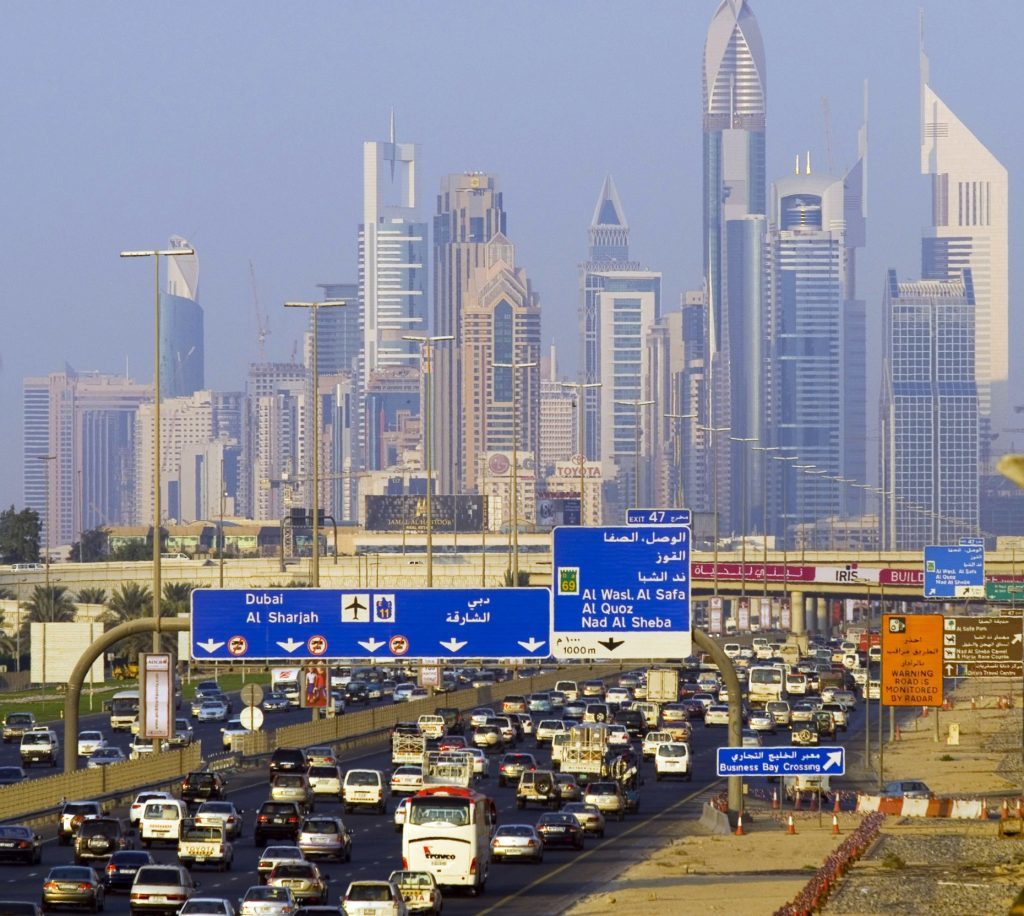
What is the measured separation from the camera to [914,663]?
286 feet

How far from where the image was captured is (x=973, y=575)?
13525 cm

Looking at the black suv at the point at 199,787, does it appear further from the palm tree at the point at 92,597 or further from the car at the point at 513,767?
the palm tree at the point at 92,597

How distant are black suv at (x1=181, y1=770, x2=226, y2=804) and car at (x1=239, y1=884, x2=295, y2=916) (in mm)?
26276

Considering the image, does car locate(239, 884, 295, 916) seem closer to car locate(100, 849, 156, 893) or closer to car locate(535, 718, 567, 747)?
car locate(100, 849, 156, 893)

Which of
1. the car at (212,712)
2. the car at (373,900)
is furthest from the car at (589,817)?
the car at (212,712)

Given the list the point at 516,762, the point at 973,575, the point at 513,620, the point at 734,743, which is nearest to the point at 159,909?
the point at 513,620

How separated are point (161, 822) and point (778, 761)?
14.8 meters

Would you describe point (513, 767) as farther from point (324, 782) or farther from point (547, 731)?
point (547, 731)

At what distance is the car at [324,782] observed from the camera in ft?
250

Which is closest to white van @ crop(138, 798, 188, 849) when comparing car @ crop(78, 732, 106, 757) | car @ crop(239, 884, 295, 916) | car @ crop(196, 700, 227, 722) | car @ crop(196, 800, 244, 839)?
car @ crop(196, 800, 244, 839)

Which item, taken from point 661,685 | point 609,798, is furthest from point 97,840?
point 661,685

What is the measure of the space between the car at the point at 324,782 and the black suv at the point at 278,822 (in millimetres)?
13354

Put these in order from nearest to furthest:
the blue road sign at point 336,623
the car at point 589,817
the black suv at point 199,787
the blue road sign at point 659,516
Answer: the blue road sign at point 336,623 → the blue road sign at point 659,516 → the car at point 589,817 → the black suv at point 199,787

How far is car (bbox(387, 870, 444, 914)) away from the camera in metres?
46.6
